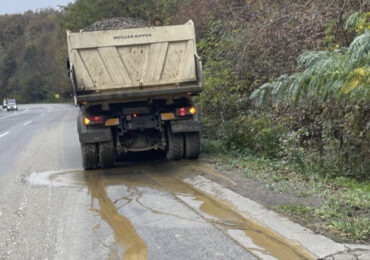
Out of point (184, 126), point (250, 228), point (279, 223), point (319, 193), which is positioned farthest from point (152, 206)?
point (184, 126)

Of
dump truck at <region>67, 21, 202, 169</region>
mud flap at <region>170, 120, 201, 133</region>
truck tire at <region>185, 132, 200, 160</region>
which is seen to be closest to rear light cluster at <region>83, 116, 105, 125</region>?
dump truck at <region>67, 21, 202, 169</region>

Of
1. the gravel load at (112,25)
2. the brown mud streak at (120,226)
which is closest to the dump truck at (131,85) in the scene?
the brown mud streak at (120,226)

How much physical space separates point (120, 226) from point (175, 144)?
4547mm

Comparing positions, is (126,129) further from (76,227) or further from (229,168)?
(76,227)

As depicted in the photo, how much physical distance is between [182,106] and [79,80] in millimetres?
2166

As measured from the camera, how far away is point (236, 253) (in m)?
4.67

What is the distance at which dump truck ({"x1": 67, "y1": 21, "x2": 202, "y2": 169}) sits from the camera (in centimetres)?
937

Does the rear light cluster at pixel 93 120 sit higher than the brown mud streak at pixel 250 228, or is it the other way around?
the rear light cluster at pixel 93 120

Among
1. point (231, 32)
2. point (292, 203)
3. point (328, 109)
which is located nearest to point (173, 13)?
point (231, 32)

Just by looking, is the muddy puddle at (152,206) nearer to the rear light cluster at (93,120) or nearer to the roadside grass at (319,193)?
the roadside grass at (319,193)

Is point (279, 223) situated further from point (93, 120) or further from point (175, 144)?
point (93, 120)

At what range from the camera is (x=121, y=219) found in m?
6.10

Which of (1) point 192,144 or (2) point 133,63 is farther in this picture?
(1) point 192,144

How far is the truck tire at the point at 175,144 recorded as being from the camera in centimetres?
1021
